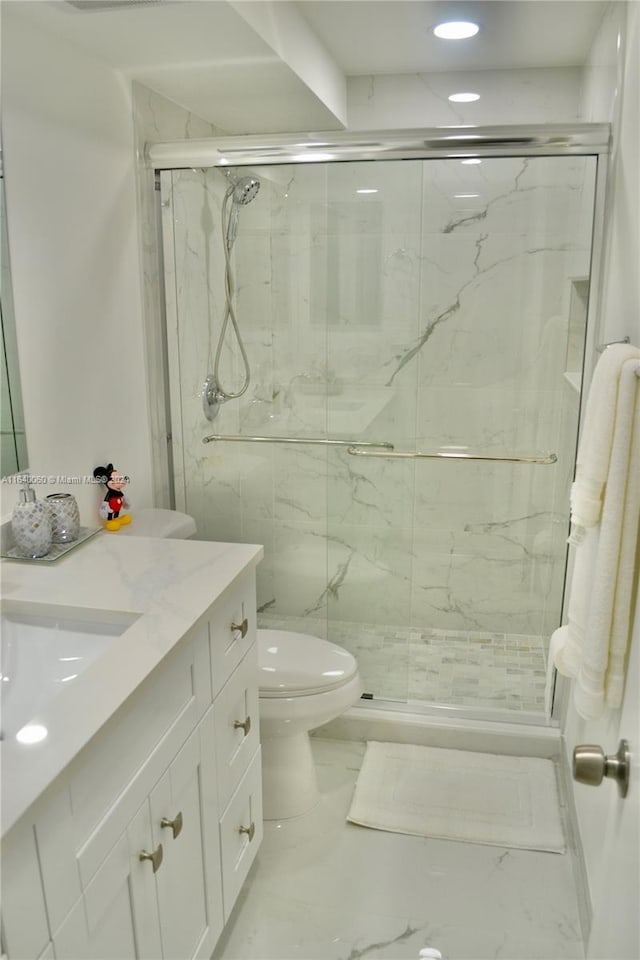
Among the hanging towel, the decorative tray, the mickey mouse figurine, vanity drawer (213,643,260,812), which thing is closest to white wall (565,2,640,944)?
the hanging towel

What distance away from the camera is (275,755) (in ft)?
6.96

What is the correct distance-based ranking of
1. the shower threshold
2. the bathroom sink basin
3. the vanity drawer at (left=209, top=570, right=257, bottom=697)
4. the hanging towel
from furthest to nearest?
1. the shower threshold
2. the vanity drawer at (left=209, top=570, right=257, bottom=697)
3. the bathroom sink basin
4. the hanging towel

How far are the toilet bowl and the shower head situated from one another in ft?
4.62

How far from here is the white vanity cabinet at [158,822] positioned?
3.10 ft

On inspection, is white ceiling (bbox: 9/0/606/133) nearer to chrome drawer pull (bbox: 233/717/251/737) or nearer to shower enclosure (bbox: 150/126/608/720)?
shower enclosure (bbox: 150/126/608/720)

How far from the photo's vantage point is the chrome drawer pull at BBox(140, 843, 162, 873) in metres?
1.21

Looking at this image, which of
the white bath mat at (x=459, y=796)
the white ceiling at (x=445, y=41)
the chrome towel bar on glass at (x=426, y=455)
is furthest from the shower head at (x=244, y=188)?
the white bath mat at (x=459, y=796)

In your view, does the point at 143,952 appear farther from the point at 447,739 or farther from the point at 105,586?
the point at 447,739

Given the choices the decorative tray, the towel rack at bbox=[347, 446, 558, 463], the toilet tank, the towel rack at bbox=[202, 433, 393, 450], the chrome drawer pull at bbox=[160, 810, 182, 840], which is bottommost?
the chrome drawer pull at bbox=[160, 810, 182, 840]

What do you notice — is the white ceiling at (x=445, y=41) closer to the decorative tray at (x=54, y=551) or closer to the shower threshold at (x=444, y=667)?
the decorative tray at (x=54, y=551)

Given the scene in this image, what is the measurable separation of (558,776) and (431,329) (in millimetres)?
1475

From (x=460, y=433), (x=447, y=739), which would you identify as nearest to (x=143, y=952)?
(x=447, y=739)

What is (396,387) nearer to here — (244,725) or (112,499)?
(112,499)

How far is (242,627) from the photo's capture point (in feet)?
5.46
